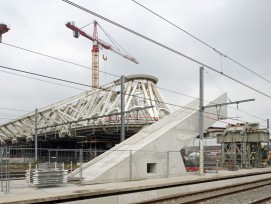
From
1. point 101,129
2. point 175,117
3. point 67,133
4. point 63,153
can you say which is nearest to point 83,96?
point 67,133

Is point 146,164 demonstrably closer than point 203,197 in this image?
No

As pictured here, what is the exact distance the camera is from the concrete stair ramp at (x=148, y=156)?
796 inches

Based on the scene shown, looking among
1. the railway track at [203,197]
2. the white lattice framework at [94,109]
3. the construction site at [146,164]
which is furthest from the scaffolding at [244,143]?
the white lattice framework at [94,109]

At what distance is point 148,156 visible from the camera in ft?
73.0

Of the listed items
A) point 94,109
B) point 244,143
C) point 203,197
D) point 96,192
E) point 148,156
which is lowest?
point 203,197

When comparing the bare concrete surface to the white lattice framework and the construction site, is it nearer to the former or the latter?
the construction site

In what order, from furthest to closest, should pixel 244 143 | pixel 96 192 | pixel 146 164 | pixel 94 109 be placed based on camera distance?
pixel 94 109 < pixel 244 143 < pixel 146 164 < pixel 96 192

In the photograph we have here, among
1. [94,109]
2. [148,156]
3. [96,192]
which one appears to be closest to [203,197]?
[96,192]

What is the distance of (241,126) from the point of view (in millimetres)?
37719

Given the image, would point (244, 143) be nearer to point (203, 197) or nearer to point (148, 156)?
point (148, 156)

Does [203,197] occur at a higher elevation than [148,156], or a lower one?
lower

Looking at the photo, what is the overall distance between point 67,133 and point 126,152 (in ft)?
174

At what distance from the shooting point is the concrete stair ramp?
2022 centimetres

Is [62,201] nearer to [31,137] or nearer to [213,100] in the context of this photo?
[213,100]
